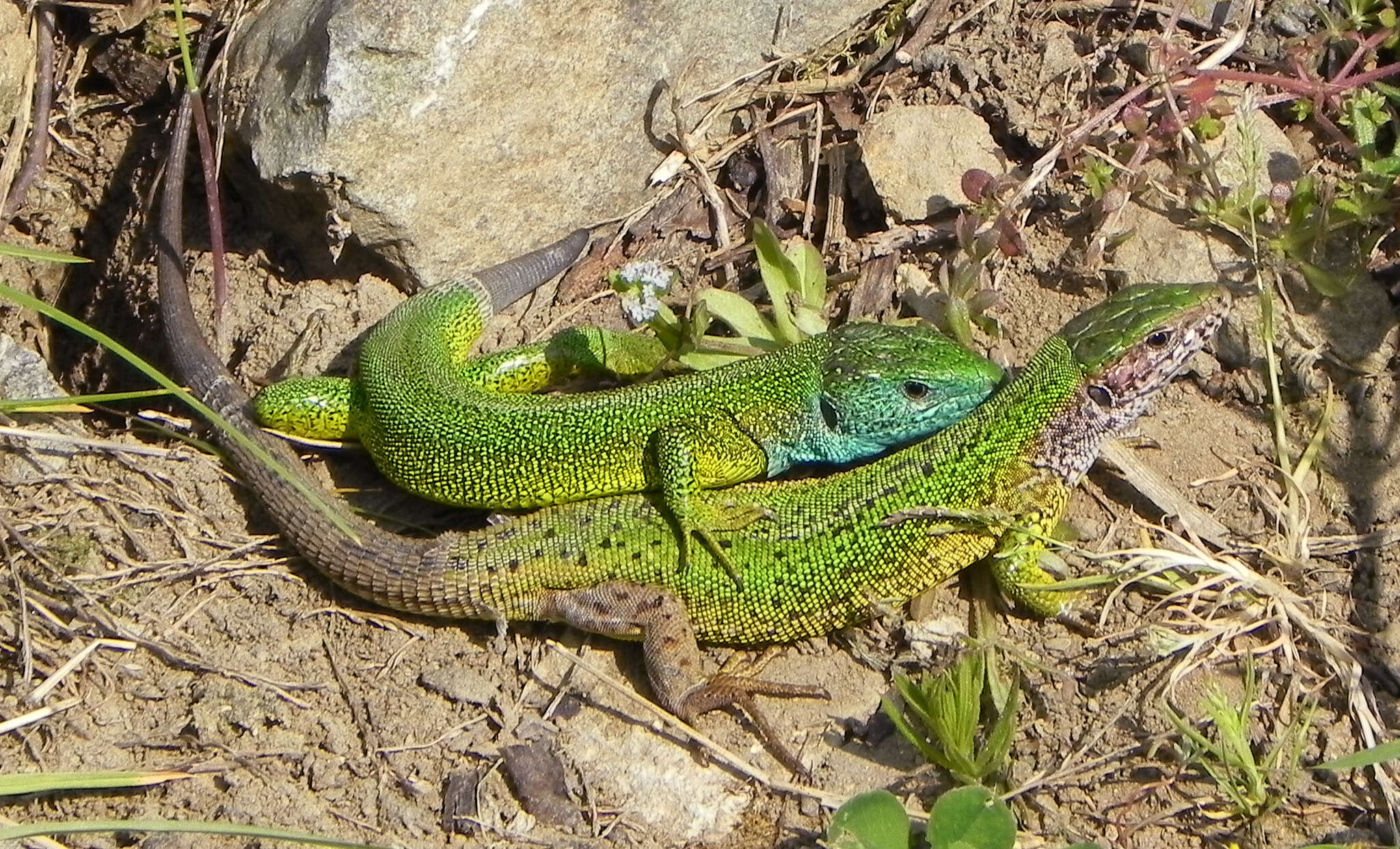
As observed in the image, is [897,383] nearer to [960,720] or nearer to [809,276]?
[809,276]

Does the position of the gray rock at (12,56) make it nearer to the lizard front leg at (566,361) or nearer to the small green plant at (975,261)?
the lizard front leg at (566,361)

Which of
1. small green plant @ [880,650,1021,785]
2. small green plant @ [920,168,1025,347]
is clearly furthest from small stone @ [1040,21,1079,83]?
small green plant @ [880,650,1021,785]

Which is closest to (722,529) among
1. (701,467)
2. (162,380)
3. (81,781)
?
(701,467)

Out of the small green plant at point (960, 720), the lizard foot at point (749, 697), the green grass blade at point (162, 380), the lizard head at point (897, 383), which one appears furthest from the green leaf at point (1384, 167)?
the green grass blade at point (162, 380)

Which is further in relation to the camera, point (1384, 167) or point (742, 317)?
point (742, 317)

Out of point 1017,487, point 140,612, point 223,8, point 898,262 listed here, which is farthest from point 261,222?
point 1017,487

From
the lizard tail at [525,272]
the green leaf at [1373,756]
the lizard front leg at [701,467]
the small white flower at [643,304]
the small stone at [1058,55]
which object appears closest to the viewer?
the green leaf at [1373,756]

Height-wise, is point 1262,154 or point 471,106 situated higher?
point 471,106
